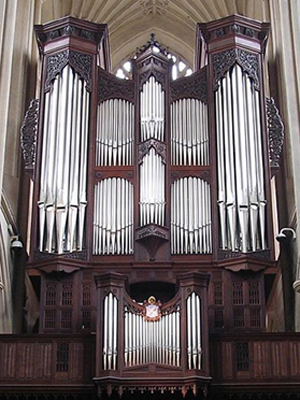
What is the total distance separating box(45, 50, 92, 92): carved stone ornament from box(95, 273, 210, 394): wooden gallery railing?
589cm

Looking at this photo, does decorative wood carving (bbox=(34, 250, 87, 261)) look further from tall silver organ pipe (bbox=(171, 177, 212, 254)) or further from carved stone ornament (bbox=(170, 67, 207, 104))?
carved stone ornament (bbox=(170, 67, 207, 104))

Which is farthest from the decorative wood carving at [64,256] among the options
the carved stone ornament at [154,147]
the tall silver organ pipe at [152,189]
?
the carved stone ornament at [154,147]

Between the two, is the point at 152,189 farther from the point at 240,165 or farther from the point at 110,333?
the point at 110,333

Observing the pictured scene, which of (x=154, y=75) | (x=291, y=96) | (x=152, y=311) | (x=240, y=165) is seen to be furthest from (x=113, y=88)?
(x=152, y=311)

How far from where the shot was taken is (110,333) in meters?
17.4

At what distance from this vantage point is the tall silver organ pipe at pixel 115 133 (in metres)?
20.9

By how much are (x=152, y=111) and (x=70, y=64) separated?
87.1 inches

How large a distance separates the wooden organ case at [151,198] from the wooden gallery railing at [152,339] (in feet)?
0.08

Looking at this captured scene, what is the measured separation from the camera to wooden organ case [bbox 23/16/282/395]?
1748 cm

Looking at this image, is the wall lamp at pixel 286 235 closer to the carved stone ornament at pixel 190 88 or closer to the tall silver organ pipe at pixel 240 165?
the tall silver organ pipe at pixel 240 165

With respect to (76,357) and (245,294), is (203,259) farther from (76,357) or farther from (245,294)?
(76,357)

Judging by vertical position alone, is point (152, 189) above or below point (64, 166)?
below

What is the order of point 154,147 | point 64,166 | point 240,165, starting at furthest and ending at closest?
point 154,147
point 64,166
point 240,165

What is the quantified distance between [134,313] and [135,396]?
145 centimetres
